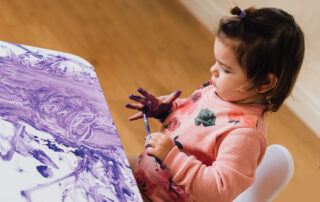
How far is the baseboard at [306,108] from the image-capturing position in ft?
6.75

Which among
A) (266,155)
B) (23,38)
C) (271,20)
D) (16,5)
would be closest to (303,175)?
(266,155)

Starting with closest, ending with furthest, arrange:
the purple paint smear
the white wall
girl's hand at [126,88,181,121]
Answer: the purple paint smear, girl's hand at [126,88,181,121], the white wall

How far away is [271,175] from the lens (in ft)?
2.76

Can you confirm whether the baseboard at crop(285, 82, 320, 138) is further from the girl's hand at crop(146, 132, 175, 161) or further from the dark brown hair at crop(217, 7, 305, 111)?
the girl's hand at crop(146, 132, 175, 161)

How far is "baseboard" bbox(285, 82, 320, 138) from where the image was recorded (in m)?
2.06

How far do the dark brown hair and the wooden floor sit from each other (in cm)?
93

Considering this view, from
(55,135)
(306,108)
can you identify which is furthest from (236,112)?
(306,108)

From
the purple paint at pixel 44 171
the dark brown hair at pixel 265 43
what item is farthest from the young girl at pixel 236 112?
the purple paint at pixel 44 171

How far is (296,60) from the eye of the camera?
822mm

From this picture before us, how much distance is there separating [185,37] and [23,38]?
950 mm

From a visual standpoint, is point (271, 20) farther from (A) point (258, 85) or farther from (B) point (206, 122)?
(B) point (206, 122)

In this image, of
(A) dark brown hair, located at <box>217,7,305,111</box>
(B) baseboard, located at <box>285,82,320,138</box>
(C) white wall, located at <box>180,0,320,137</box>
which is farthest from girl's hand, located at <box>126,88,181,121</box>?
(B) baseboard, located at <box>285,82,320,138</box>

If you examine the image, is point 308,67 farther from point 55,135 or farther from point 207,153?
point 55,135

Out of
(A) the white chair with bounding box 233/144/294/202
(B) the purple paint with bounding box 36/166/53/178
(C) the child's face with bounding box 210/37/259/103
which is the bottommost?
(A) the white chair with bounding box 233/144/294/202
